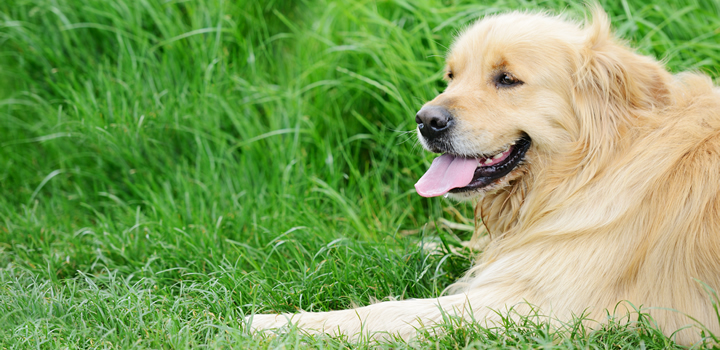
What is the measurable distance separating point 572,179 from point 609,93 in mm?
387

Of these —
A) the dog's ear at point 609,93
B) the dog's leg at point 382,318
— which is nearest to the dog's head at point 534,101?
the dog's ear at point 609,93

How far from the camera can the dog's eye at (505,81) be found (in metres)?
2.65

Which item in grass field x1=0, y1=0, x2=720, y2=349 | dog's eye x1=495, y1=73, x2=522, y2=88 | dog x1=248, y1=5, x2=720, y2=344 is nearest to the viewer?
dog x1=248, y1=5, x2=720, y2=344

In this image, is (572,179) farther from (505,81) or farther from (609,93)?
(505,81)

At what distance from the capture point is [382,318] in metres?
2.50

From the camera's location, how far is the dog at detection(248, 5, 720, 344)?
233cm

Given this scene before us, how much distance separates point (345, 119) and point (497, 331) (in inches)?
92.0

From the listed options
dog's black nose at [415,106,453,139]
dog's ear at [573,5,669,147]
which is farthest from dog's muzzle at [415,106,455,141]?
dog's ear at [573,5,669,147]

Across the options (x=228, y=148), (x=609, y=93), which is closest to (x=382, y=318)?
(x=609, y=93)

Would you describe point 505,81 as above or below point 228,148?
above

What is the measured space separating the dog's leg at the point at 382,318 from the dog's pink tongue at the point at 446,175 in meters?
0.51

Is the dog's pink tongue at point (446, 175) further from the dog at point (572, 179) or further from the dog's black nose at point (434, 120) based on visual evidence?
the dog's black nose at point (434, 120)

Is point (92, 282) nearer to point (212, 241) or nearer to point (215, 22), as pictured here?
point (212, 241)

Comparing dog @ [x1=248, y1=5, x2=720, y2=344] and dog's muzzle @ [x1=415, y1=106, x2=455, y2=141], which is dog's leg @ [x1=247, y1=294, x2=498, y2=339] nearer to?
dog @ [x1=248, y1=5, x2=720, y2=344]
